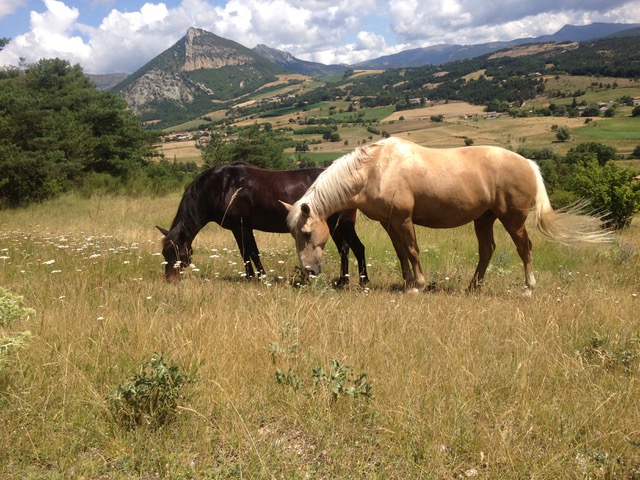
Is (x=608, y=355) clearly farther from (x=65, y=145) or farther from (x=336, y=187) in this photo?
(x=65, y=145)

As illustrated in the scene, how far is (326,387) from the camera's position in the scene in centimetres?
272

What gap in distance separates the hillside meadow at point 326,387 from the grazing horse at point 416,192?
3.45 feet

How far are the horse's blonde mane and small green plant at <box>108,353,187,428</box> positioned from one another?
136 inches

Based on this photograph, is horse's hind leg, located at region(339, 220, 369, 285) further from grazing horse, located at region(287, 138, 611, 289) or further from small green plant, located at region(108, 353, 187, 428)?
small green plant, located at region(108, 353, 187, 428)

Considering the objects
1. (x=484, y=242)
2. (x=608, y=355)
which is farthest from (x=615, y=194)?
(x=608, y=355)

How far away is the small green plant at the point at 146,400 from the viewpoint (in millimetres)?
2480

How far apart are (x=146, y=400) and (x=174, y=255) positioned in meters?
4.29

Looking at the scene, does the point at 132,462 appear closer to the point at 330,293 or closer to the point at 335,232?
the point at 330,293

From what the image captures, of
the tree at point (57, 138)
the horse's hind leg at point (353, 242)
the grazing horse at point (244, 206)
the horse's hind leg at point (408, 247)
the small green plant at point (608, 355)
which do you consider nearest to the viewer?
the small green plant at point (608, 355)

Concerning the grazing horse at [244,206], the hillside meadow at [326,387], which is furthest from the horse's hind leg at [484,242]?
the grazing horse at [244,206]

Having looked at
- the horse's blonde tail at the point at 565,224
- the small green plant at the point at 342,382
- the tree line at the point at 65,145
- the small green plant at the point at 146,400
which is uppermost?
the tree line at the point at 65,145

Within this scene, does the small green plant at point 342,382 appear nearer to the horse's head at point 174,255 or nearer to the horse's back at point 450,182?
the horse's back at point 450,182

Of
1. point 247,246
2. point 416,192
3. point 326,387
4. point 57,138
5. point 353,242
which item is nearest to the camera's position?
point 326,387

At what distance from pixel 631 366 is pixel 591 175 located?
67.3 feet
